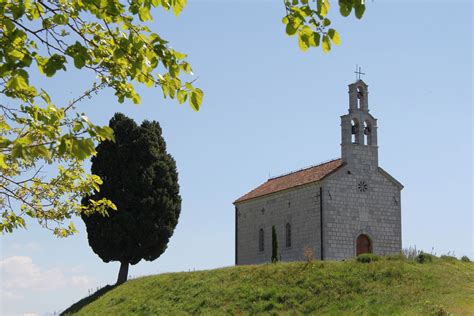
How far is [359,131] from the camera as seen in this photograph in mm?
40438

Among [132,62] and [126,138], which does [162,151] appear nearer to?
[126,138]

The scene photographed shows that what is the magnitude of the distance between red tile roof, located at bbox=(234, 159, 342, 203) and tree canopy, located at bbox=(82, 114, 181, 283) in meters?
Result: 5.83

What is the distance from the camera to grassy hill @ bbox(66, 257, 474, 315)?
26.4 metres

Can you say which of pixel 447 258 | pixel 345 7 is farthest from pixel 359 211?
pixel 345 7

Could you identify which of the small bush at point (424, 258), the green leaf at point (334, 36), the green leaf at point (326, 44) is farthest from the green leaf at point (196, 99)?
the small bush at point (424, 258)

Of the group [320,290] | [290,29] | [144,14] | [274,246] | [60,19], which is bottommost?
[320,290]

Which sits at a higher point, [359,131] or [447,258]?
[359,131]

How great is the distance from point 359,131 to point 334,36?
33.7 metres

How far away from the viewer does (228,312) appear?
94.9 ft

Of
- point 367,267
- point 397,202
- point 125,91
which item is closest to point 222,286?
point 367,267

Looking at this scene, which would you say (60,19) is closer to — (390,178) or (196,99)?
(196,99)

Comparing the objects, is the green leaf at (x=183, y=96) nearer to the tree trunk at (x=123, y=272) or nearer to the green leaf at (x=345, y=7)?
the green leaf at (x=345, y=7)

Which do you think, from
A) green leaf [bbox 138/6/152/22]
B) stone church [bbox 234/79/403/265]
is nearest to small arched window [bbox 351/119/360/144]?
stone church [bbox 234/79/403/265]

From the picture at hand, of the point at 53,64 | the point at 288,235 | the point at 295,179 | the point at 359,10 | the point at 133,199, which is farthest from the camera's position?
the point at 295,179
